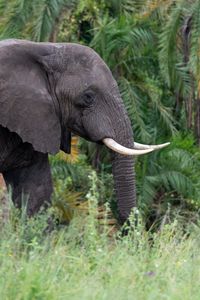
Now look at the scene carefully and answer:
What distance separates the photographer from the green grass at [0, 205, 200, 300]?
25.2 ft

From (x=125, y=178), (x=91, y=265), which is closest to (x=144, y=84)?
(x=125, y=178)

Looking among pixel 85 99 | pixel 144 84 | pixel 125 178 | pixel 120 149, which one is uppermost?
pixel 85 99

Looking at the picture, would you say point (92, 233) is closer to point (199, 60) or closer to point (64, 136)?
point (64, 136)

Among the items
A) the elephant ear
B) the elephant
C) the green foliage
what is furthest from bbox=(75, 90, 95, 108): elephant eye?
the green foliage

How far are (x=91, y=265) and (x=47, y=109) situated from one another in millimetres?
3275

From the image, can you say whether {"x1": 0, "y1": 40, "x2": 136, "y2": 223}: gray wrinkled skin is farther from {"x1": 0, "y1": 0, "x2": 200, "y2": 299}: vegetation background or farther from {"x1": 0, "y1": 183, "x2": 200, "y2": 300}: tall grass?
{"x1": 0, "y1": 183, "x2": 200, "y2": 300}: tall grass

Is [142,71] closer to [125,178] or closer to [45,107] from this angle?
[125,178]

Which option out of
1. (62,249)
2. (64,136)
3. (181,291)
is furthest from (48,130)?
(181,291)

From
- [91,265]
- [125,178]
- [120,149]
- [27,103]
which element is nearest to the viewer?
[91,265]

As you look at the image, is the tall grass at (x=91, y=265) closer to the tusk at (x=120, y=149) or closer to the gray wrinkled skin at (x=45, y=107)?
the tusk at (x=120, y=149)

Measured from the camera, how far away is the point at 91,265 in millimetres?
8445

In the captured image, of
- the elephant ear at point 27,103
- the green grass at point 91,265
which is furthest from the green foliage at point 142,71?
the green grass at point 91,265

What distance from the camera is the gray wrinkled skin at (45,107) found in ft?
37.4

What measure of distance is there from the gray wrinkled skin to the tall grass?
76.8 inches
